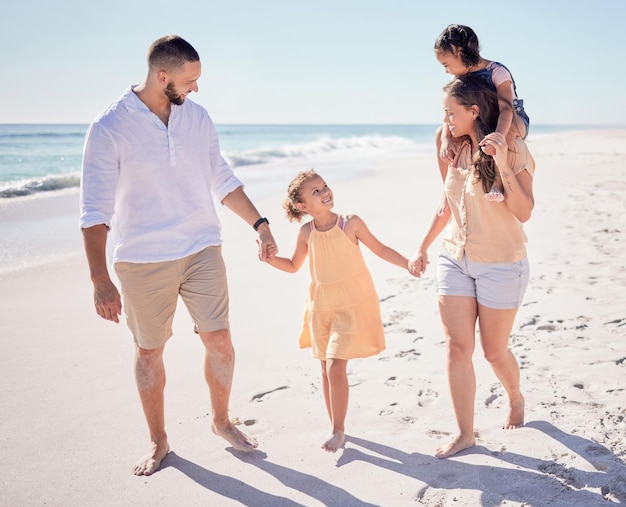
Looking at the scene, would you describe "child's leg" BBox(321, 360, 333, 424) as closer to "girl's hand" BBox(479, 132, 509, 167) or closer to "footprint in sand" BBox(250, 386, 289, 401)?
"footprint in sand" BBox(250, 386, 289, 401)

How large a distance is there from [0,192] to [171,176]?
12.9 m

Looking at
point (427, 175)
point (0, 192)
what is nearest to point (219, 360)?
point (0, 192)

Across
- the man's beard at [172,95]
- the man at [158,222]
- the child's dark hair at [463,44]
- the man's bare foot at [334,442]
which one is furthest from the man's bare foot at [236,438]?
the child's dark hair at [463,44]

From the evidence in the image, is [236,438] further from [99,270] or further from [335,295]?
[99,270]

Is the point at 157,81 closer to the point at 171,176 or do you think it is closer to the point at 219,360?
the point at 171,176

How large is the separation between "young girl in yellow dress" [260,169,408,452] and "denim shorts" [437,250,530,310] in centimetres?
46

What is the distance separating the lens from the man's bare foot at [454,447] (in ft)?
10.5

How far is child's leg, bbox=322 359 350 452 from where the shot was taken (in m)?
3.39

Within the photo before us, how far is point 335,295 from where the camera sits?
3.54m

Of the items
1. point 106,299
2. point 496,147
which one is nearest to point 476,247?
point 496,147

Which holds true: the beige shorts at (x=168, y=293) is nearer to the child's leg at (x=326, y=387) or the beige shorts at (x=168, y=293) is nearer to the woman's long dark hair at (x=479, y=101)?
the child's leg at (x=326, y=387)

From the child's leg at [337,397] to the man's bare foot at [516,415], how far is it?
93cm

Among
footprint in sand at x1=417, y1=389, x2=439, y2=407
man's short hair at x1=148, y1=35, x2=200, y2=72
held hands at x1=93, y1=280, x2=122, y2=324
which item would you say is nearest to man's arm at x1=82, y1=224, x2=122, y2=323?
held hands at x1=93, y1=280, x2=122, y2=324

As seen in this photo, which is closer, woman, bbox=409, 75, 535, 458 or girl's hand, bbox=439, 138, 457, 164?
woman, bbox=409, 75, 535, 458
